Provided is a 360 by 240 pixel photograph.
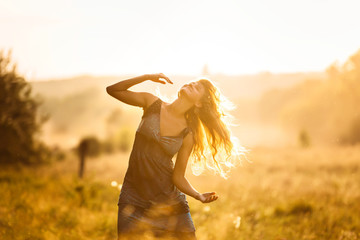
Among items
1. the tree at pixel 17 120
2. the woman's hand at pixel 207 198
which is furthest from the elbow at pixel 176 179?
the tree at pixel 17 120

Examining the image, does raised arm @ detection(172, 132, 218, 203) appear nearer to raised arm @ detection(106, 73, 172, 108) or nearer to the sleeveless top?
the sleeveless top

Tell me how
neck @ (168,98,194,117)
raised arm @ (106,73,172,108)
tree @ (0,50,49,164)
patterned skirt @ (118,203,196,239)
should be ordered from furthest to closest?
tree @ (0,50,49,164) < neck @ (168,98,194,117) < raised arm @ (106,73,172,108) < patterned skirt @ (118,203,196,239)

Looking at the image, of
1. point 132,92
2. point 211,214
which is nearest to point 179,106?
point 132,92

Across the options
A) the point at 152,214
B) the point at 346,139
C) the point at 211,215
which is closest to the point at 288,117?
the point at 346,139

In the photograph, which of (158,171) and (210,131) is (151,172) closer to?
(158,171)

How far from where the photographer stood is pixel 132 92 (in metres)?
3.82

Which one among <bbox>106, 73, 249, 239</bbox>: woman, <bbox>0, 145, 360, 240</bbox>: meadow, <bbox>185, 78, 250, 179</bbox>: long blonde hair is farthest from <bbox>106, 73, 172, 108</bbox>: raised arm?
<bbox>0, 145, 360, 240</bbox>: meadow

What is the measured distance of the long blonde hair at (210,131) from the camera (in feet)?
13.7

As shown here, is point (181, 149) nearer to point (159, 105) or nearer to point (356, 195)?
point (159, 105)

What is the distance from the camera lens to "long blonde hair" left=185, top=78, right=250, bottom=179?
13.7 ft

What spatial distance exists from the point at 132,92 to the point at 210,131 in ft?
3.32

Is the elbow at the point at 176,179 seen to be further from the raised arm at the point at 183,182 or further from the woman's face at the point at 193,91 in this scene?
the woman's face at the point at 193,91

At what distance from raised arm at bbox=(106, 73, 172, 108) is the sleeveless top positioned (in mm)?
194

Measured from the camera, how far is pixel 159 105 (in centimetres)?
386
